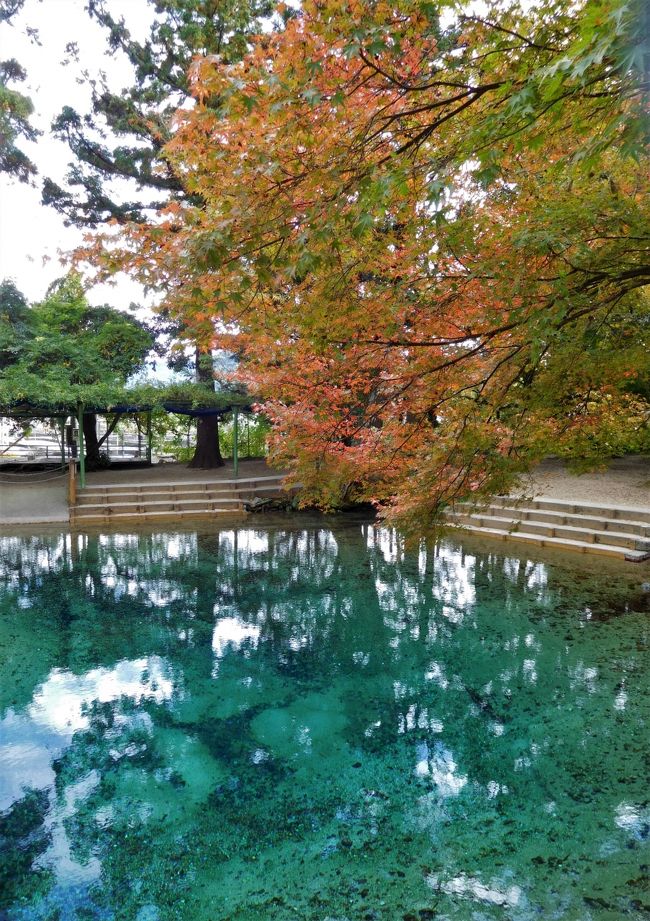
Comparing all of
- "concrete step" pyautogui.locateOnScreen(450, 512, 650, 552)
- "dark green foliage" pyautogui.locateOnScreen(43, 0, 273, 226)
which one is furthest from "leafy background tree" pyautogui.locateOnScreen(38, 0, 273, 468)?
"concrete step" pyautogui.locateOnScreen(450, 512, 650, 552)

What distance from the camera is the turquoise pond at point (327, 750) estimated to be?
2.94 meters

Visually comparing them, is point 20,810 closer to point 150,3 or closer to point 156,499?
point 156,499

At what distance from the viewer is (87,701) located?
488cm

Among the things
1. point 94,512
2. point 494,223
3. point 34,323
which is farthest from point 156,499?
point 494,223

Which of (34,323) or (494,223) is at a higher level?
(34,323)

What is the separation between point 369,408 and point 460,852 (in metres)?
3.72

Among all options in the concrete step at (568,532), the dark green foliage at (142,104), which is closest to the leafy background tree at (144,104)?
the dark green foliage at (142,104)

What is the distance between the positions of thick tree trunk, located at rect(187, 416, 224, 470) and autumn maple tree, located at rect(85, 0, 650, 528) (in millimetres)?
10454

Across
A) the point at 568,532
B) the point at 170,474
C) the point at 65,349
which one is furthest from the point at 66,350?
the point at 568,532

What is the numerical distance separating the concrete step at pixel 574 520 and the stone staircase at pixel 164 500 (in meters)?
5.03

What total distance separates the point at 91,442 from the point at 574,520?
1291 cm

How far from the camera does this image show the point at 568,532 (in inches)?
373

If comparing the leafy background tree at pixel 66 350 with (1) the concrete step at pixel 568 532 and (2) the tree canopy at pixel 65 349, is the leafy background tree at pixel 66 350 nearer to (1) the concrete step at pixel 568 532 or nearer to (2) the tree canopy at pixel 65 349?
(2) the tree canopy at pixel 65 349

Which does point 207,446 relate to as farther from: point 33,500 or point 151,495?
point 33,500
